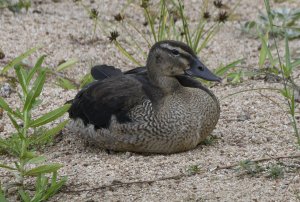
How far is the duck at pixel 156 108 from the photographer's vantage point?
222 inches

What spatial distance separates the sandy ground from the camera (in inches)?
189

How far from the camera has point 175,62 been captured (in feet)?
19.1

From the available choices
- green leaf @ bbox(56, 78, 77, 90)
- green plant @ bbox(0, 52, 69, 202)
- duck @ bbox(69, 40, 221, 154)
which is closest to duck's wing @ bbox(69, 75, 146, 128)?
duck @ bbox(69, 40, 221, 154)

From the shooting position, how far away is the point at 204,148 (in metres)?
5.80

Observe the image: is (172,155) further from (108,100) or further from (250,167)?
(250,167)

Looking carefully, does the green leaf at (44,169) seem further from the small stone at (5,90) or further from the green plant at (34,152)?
the small stone at (5,90)

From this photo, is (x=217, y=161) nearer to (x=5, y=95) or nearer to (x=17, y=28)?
(x=5, y=95)

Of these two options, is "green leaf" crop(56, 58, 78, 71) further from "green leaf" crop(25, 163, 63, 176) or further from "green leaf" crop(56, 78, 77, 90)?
"green leaf" crop(25, 163, 63, 176)

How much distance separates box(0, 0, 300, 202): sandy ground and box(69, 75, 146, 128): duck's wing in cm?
24

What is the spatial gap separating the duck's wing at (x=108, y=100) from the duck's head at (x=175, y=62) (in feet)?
0.61

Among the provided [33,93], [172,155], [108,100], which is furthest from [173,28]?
[33,93]

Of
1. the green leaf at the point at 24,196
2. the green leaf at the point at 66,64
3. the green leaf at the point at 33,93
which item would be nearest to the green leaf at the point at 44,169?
the green leaf at the point at 24,196

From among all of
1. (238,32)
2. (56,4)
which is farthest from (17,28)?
(238,32)

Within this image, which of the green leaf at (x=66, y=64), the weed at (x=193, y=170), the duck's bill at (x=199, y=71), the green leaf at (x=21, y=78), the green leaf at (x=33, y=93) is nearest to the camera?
the green leaf at (x=33, y=93)
